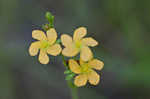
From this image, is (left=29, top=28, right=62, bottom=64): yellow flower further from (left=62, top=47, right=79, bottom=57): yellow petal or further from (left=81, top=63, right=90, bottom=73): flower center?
(left=81, top=63, right=90, bottom=73): flower center

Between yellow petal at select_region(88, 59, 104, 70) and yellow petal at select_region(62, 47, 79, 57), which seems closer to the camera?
yellow petal at select_region(62, 47, 79, 57)

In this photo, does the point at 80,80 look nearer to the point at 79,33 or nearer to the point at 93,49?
A: the point at 79,33

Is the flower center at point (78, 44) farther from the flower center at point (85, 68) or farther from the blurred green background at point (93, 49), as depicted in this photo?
the blurred green background at point (93, 49)

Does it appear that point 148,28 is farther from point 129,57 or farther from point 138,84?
point 138,84

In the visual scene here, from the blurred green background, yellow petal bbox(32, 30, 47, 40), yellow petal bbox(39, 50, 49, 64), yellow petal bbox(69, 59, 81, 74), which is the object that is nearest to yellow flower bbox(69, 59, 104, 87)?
yellow petal bbox(69, 59, 81, 74)

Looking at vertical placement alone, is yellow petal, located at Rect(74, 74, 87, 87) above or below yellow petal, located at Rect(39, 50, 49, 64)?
below

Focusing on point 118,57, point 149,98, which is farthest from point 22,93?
point 149,98

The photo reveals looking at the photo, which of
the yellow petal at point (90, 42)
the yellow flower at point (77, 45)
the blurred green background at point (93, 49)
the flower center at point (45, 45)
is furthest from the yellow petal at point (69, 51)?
the blurred green background at point (93, 49)
